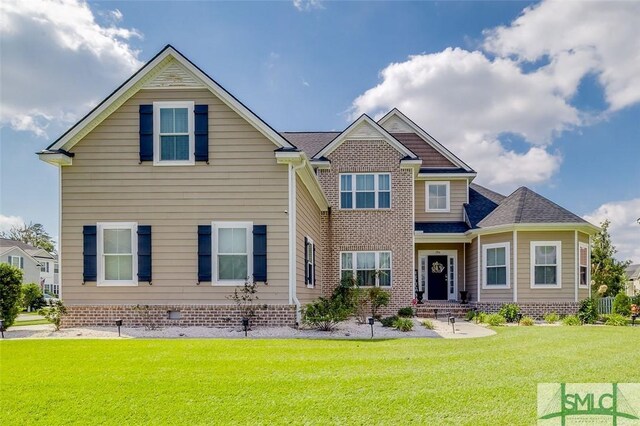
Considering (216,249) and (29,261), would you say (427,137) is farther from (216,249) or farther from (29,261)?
(29,261)

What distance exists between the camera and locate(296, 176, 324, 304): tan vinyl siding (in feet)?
43.0

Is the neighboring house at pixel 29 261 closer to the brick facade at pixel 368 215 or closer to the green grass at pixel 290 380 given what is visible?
the brick facade at pixel 368 215

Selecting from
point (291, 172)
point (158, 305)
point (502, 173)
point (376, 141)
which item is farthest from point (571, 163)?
point (158, 305)

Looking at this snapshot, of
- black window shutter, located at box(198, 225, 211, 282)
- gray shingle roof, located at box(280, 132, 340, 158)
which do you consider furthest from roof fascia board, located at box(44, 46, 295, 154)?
gray shingle roof, located at box(280, 132, 340, 158)

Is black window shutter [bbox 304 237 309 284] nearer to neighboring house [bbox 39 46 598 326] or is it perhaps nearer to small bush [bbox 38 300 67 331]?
neighboring house [bbox 39 46 598 326]

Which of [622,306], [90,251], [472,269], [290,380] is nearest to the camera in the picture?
[290,380]

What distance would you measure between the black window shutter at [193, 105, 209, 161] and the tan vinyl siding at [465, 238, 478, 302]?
38.0 ft

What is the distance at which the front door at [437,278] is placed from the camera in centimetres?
2052

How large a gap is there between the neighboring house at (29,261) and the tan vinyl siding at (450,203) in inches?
1491

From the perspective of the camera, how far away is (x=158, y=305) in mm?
12320

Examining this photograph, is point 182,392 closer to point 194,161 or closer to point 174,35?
point 194,161

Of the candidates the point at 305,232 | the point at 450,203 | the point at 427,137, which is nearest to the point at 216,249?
the point at 305,232

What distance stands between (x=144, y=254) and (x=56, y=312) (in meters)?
2.80

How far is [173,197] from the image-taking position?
1255 centimetres
